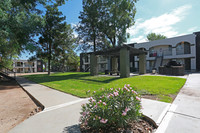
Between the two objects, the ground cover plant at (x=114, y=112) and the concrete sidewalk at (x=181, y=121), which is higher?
the ground cover plant at (x=114, y=112)

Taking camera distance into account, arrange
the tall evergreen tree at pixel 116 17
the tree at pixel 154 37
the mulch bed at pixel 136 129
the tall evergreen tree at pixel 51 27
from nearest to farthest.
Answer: the mulch bed at pixel 136 129
the tall evergreen tree at pixel 116 17
the tall evergreen tree at pixel 51 27
the tree at pixel 154 37

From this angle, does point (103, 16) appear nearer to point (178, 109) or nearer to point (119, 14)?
point (119, 14)

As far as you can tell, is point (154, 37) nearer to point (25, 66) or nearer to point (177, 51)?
point (177, 51)

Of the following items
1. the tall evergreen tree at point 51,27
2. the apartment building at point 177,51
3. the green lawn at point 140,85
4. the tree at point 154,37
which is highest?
the tree at point 154,37

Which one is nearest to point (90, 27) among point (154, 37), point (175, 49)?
point (175, 49)

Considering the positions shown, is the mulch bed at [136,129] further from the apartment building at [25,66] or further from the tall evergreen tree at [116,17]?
the apartment building at [25,66]

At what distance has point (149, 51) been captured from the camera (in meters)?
24.8

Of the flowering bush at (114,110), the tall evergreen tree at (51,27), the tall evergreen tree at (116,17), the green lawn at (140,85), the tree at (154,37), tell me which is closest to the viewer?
the flowering bush at (114,110)

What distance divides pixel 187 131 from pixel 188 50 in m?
24.3

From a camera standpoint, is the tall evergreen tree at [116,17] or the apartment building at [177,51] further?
the apartment building at [177,51]

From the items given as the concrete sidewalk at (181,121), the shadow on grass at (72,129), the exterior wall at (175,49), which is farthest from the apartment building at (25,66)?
the concrete sidewalk at (181,121)

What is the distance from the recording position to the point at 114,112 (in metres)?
2.12

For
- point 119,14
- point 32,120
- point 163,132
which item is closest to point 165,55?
point 119,14

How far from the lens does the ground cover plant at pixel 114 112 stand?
2047 millimetres
